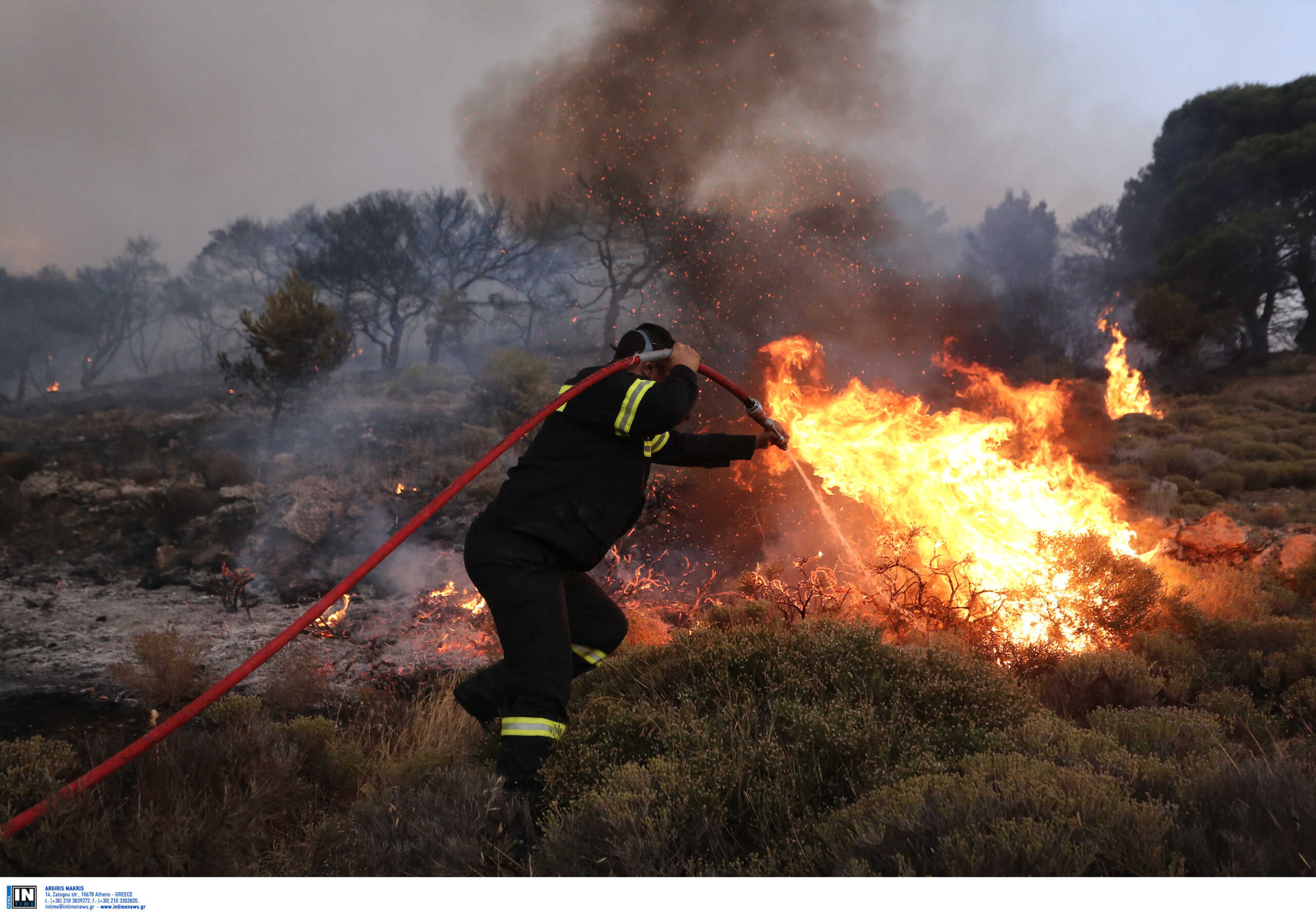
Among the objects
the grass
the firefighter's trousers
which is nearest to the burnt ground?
the grass

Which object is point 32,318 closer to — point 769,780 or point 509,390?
point 509,390

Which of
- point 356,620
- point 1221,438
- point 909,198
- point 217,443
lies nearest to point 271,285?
point 217,443

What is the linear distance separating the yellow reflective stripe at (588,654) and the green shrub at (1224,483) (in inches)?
492

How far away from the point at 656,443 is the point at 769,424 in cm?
82

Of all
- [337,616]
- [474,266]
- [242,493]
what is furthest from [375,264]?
[337,616]

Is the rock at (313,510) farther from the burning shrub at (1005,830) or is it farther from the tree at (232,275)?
the tree at (232,275)

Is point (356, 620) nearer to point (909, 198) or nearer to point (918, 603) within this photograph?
point (918, 603)

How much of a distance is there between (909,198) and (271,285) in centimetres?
3128

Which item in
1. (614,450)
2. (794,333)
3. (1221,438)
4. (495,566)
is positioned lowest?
(495,566)

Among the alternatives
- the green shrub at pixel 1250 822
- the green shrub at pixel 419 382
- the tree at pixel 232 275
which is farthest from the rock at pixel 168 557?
the tree at pixel 232 275

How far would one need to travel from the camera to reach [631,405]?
3.46m

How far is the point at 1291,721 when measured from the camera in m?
4.23

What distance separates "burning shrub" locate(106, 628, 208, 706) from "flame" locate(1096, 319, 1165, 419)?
19.2 m

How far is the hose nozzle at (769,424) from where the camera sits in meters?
4.43
